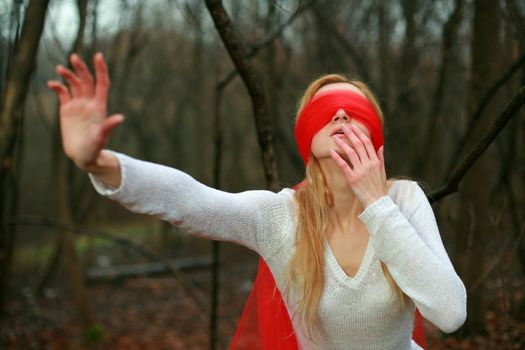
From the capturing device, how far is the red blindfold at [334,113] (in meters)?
2.27

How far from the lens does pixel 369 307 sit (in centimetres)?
211

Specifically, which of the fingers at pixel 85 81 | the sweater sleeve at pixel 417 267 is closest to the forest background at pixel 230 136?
the sweater sleeve at pixel 417 267

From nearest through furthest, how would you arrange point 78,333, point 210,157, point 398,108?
point 398,108, point 78,333, point 210,157

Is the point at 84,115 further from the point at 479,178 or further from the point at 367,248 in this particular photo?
the point at 479,178

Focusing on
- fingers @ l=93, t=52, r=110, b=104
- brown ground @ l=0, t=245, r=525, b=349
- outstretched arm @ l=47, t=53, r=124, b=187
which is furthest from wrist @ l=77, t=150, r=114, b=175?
brown ground @ l=0, t=245, r=525, b=349

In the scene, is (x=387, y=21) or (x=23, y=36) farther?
(x=387, y=21)

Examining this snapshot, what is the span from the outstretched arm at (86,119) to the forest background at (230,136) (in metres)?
1.29

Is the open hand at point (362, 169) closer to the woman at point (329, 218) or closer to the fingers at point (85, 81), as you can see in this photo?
the woman at point (329, 218)

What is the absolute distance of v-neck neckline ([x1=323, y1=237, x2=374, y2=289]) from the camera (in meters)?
2.13

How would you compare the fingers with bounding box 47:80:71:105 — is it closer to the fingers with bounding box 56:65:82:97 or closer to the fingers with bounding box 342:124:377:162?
the fingers with bounding box 56:65:82:97

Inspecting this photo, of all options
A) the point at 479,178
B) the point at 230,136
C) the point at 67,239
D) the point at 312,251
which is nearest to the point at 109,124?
the point at 312,251

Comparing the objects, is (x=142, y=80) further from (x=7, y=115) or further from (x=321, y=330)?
(x=321, y=330)

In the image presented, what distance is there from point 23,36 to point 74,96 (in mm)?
1754

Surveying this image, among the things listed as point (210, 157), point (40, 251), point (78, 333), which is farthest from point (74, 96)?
point (210, 157)
